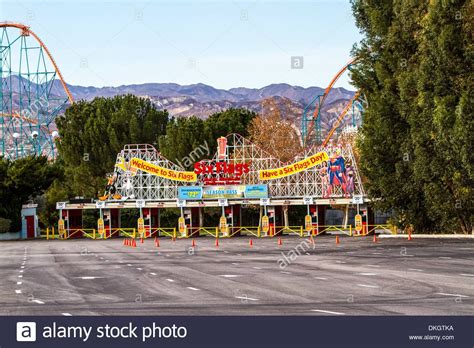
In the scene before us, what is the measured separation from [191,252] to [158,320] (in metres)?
32.0

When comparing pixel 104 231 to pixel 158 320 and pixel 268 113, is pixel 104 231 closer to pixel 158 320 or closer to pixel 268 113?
pixel 268 113

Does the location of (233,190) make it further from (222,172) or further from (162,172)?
(162,172)

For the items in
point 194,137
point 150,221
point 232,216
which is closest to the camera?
point 232,216

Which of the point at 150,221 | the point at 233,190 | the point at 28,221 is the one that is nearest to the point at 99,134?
the point at 28,221

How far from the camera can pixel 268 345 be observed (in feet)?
47.3

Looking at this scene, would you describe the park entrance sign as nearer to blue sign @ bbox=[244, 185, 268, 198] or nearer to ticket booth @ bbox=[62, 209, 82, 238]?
blue sign @ bbox=[244, 185, 268, 198]

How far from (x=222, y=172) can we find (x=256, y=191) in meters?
4.04

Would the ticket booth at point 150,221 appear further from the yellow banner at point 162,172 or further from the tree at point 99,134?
the tree at point 99,134

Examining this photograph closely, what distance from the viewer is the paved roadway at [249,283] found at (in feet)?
68.0

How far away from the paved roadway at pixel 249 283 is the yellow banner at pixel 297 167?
28720mm

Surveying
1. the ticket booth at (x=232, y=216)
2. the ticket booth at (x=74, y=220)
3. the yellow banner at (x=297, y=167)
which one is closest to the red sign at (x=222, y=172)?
the yellow banner at (x=297, y=167)

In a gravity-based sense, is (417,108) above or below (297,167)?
above

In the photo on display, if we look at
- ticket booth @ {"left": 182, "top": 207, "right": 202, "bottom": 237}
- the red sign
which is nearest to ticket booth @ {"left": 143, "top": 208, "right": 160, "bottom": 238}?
ticket booth @ {"left": 182, "top": 207, "right": 202, "bottom": 237}

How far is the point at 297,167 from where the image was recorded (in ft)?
250
